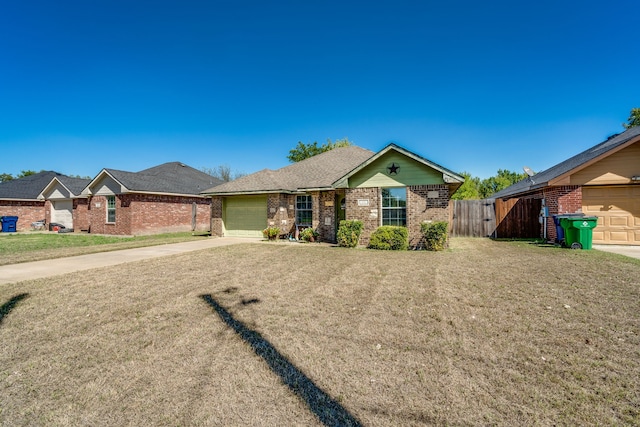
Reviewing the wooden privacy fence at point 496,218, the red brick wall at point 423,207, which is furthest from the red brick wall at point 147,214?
the wooden privacy fence at point 496,218

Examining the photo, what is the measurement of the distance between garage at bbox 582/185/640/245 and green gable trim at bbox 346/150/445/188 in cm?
670

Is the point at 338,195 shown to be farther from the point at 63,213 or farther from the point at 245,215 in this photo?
the point at 63,213

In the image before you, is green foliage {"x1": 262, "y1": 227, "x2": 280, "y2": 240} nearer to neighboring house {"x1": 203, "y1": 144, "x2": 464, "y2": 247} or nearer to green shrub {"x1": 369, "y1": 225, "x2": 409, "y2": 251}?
neighboring house {"x1": 203, "y1": 144, "x2": 464, "y2": 247}

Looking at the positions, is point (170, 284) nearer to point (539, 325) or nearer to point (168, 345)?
point (168, 345)

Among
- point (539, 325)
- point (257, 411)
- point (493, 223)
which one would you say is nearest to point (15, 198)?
point (257, 411)

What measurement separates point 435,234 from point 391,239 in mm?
1617

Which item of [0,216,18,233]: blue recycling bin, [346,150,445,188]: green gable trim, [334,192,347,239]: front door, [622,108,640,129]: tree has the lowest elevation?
[0,216,18,233]: blue recycling bin

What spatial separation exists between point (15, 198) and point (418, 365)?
3274 centimetres

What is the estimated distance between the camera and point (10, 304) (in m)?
4.87

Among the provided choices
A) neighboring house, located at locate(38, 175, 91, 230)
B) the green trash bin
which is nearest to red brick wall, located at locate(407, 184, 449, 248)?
the green trash bin

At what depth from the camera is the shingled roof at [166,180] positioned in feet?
59.0

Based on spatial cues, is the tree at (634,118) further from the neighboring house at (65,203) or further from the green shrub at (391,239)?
the neighboring house at (65,203)

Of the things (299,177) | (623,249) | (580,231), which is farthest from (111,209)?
(623,249)

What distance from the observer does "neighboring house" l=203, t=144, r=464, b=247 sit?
1134cm
